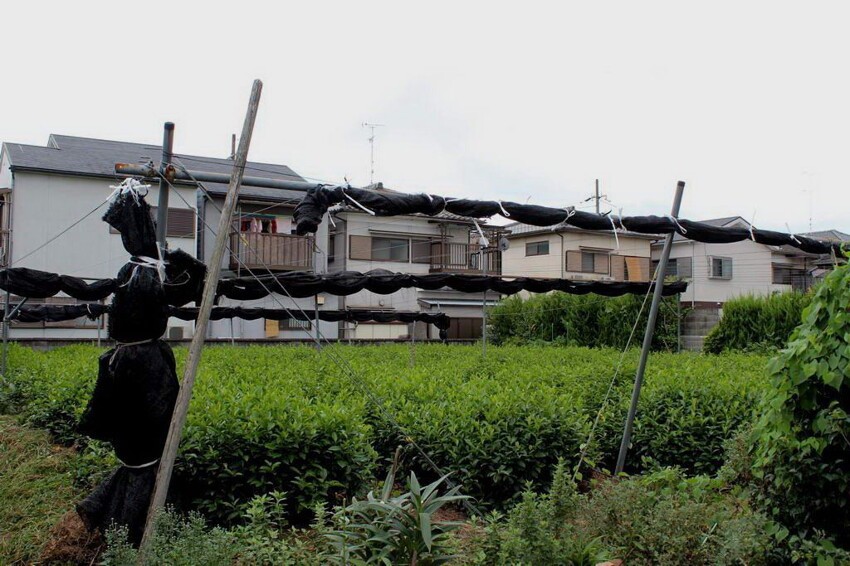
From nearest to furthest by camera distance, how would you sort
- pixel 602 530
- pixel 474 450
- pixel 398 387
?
pixel 602 530 < pixel 474 450 < pixel 398 387

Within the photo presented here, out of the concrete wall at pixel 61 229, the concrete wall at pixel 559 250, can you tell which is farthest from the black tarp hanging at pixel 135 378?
the concrete wall at pixel 559 250

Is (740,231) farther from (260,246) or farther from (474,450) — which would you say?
(260,246)

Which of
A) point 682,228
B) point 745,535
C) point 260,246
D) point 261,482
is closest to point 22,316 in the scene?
point 260,246

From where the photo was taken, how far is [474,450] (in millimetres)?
5980

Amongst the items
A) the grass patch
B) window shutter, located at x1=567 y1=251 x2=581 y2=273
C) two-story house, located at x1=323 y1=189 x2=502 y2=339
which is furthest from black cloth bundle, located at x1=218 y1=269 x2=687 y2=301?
window shutter, located at x1=567 y1=251 x2=581 y2=273

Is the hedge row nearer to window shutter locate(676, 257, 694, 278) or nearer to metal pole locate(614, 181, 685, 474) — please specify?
metal pole locate(614, 181, 685, 474)

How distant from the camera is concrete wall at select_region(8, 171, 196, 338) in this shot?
2120 centimetres

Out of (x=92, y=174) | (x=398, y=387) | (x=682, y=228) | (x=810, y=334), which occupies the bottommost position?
(x=398, y=387)

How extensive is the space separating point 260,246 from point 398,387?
746 inches

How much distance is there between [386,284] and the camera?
873 centimetres

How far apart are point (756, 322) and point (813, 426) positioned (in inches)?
543

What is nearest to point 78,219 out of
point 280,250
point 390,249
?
point 280,250

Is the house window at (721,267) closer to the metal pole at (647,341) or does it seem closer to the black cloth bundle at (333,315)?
the black cloth bundle at (333,315)

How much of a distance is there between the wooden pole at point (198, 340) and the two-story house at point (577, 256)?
86.5 ft
